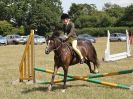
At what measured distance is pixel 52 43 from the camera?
37.0 ft

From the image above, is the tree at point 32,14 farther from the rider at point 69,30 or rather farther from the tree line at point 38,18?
the rider at point 69,30

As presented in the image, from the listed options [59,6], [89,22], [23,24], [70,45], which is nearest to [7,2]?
[23,24]

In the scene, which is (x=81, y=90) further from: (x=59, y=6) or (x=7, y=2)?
(x=59, y=6)

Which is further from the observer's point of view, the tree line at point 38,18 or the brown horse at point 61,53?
the tree line at point 38,18

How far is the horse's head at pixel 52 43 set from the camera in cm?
1110

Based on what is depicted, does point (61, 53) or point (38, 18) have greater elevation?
point (38, 18)

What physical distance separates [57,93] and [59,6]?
371ft

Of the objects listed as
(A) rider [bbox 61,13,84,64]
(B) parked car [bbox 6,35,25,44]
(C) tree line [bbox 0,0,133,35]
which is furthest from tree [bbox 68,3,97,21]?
(A) rider [bbox 61,13,84,64]

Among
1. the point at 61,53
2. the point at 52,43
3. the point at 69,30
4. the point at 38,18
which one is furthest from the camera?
the point at 38,18

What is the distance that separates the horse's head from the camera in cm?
1110

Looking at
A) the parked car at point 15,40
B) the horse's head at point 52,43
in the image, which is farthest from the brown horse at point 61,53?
the parked car at point 15,40

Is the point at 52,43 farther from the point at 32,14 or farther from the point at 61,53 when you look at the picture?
the point at 32,14

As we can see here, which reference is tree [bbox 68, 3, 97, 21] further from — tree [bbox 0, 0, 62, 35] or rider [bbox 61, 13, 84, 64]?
rider [bbox 61, 13, 84, 64]

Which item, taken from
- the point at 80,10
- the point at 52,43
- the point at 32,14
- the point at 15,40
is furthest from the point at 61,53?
the point at 80,10
